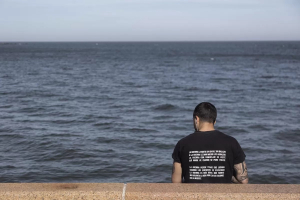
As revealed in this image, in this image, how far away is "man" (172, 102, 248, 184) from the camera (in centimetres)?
377

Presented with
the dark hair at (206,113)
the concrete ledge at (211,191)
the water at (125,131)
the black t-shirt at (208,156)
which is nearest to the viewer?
the concrete ledge at (211,191)

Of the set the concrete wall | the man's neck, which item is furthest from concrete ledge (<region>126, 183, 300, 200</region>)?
the man's neck

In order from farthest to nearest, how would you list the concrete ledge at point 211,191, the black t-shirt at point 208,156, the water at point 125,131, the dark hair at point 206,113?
1. the water at point 125,131
2. the dark hair at point 206,113
3. the black t-shirt at point 208,156
4. the concrete ledge at point 211,191

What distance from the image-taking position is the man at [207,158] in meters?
3.77

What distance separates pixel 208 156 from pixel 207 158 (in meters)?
0.02

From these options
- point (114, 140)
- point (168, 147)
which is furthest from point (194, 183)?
point (114, 140)

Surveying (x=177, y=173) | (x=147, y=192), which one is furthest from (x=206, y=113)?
(x=147, y=192)

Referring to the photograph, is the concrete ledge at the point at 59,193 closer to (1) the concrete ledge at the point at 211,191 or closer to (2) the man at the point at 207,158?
(1) the concrete ledge at the point at 211,191

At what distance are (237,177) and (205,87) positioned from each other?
24.1 m

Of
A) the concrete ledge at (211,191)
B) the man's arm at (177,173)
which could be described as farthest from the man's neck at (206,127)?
the concrete ledge at (211,191)

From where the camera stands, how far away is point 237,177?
395 centimetres

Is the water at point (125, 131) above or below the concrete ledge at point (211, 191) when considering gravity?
below

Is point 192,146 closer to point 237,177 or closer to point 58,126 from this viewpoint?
point 237,177

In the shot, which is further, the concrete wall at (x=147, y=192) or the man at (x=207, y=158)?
the man at (x=207, y=158)
